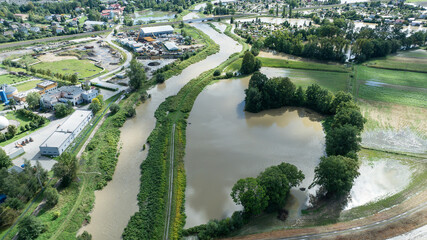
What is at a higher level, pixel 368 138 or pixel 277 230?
pixel 368 138

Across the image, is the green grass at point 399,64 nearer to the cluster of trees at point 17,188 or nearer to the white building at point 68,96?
the white building at point 68,96

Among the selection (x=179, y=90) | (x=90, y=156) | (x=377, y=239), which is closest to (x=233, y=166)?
(x=377, y=239)

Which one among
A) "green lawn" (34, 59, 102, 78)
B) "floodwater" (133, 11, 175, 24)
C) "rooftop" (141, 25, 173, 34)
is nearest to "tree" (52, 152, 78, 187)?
"green lawn" (34, 59, 102, 78)

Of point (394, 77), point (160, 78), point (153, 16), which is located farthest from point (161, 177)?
point (153, 16)

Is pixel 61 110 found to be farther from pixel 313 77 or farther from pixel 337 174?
pixel 313 77

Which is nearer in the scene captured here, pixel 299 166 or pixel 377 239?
pixel 377 239

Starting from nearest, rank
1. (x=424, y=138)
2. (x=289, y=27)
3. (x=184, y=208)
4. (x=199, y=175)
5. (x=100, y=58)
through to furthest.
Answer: (x=184, y=208)
(x=199, y=175)
(x=424, y=138)
(x=100, y=58)
(x=289, y=27)

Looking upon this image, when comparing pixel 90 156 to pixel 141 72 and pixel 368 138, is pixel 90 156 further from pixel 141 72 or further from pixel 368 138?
pixel 368 138
